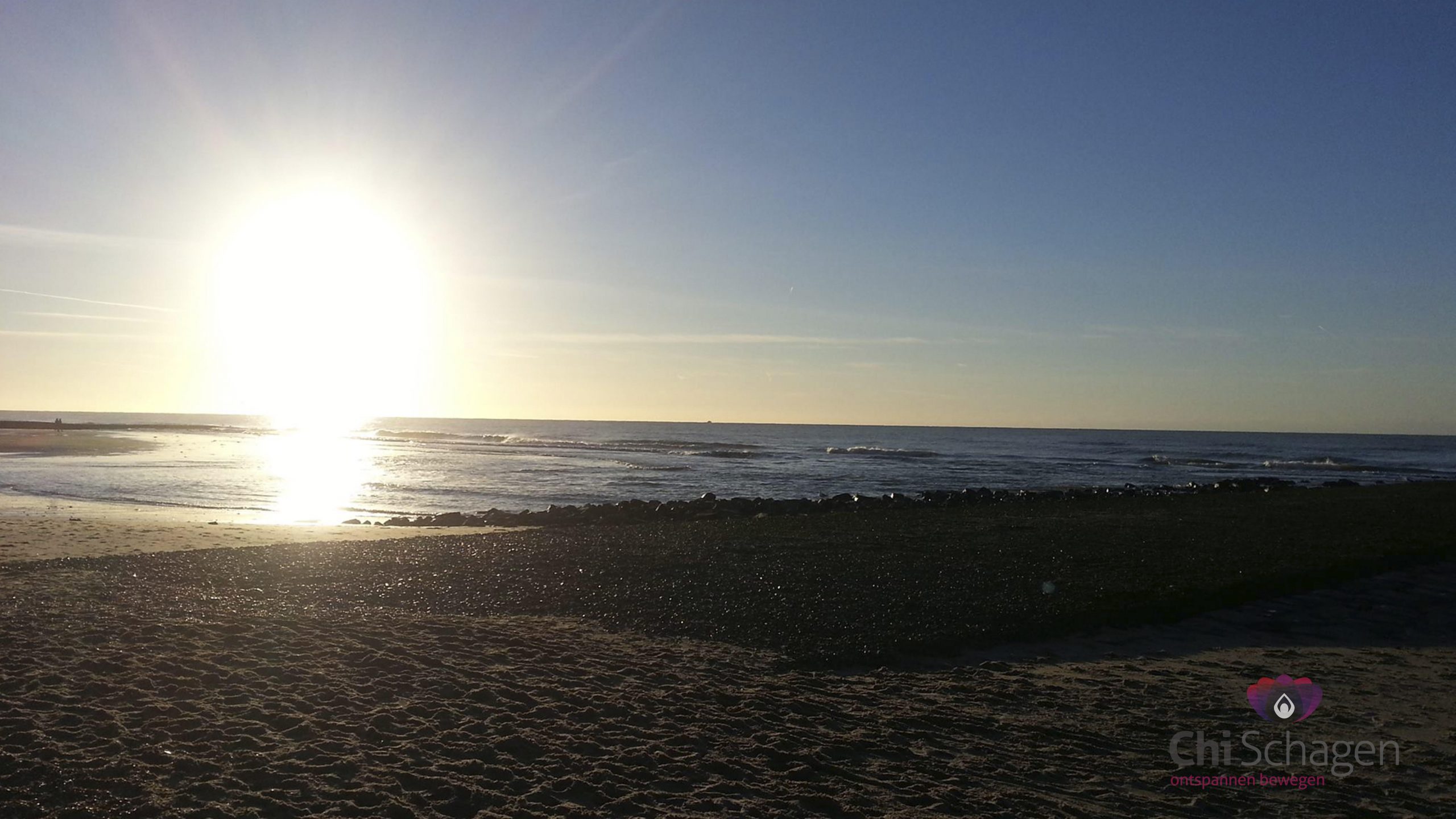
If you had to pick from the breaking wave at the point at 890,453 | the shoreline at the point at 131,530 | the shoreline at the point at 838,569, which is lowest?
the shoreline at the point at 131,530

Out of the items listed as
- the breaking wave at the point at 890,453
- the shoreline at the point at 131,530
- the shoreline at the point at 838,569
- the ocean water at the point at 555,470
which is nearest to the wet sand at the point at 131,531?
the shoreline at the point at 131,530

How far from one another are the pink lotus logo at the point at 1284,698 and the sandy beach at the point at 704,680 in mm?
118

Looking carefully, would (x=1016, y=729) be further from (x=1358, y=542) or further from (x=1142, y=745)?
(x=1358, y=542)

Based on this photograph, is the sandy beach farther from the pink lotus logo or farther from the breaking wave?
the breaking wave

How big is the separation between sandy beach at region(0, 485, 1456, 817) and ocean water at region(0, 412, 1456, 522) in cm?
1438

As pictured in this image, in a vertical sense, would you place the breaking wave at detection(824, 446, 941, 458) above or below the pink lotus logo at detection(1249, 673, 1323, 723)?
above

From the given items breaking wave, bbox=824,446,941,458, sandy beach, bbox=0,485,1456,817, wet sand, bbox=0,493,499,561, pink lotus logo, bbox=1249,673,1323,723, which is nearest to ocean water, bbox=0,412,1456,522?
breaking wave, bbox=824,446,941,458

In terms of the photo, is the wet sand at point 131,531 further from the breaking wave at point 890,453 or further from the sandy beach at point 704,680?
the breaking wave at point 890,453

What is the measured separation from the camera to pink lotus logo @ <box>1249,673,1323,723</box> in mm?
7516

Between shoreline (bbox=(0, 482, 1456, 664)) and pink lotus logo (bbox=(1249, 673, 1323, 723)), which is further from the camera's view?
shoreline (bbox=(0, 482, 1456, 664))

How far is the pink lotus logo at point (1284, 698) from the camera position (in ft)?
24.7

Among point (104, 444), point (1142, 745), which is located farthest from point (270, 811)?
point (104, 444)

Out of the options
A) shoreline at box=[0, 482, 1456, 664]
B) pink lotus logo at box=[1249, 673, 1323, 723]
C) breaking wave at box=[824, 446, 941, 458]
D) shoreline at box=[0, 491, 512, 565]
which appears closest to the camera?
pink lotus logo at box=[1249, 673, 1323, 723]

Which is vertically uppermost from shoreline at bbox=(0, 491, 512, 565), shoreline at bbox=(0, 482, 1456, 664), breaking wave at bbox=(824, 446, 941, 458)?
breaking wave at bbox=(824, 446, 941, 458)
